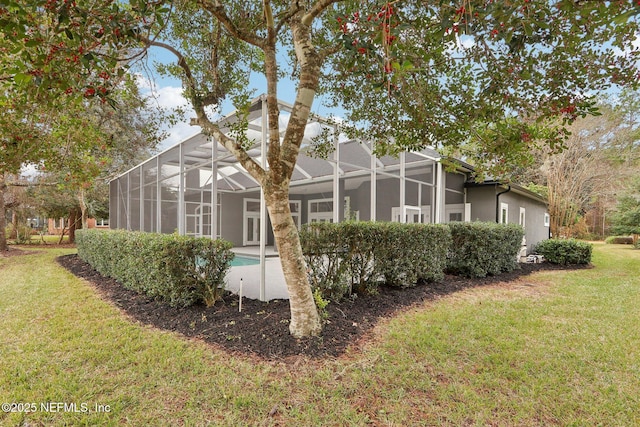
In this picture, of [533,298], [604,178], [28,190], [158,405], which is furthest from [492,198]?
[28,190]

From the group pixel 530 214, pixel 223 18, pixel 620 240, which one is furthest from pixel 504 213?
pixel 620 240

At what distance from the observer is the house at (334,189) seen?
318 inches

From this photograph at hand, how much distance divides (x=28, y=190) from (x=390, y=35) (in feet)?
66.1

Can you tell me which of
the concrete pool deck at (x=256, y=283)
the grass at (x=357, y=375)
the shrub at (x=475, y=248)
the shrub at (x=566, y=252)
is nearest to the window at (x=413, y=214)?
the shrub at (x=475, y=248)

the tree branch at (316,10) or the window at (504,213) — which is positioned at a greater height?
the tree branch at (316,10)

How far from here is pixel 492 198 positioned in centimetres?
1045

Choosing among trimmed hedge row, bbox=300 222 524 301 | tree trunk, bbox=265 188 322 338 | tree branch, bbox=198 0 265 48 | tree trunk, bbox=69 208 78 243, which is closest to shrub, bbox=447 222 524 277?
trimmed hedge row, bbox=300 222 524 301

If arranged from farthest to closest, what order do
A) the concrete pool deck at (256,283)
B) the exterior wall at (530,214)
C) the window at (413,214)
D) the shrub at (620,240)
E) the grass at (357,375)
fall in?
the shrub at (620,240) → the exterior wall at (530,214) → the window at (413,214) → the concrete pool deck at (256,283) → the grass at (357,375)

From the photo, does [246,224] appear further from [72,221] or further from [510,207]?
[72,221]

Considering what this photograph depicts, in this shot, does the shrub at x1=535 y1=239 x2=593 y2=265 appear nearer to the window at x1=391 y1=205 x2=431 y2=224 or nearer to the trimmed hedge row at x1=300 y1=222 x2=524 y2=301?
the trimmed hedge row at x1=300 y1=222 x2=524 y2=301

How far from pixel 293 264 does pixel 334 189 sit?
3.47 meters

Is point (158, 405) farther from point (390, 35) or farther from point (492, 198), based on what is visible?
point (492, 198)

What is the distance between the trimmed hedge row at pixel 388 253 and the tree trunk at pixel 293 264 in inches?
42.5

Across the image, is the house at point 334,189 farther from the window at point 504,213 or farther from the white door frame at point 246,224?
the white door frame at point 246,224
